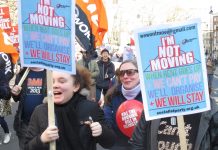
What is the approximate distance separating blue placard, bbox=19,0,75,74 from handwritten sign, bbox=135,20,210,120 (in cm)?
48

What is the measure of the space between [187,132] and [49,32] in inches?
45.1

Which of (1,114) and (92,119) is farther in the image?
(1,114)

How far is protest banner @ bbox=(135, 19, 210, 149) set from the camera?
290 centimetres

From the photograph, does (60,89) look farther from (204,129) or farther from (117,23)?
(117,23)

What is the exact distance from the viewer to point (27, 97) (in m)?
5.01

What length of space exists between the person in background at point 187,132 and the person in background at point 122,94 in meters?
1.01

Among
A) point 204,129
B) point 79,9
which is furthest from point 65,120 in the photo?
point 79,9

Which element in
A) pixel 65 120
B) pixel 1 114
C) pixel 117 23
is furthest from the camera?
pixel 117 23

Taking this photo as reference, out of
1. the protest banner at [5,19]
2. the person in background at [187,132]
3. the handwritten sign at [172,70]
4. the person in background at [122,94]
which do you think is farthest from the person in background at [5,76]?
the handwritten sign at [172,70]

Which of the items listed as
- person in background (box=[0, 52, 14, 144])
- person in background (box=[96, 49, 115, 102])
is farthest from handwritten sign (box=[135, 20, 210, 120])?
person in background (box=[96, 49, 115, 102])

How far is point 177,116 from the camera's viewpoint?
2898 millimetres

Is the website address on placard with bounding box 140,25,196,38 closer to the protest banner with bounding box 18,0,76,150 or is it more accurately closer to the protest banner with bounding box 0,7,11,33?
the protest banner with bounding box 18,0,76,150

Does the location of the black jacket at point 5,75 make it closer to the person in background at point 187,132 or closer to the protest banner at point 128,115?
the protest banner at point 128,115

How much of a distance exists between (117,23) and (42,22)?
228 feet
